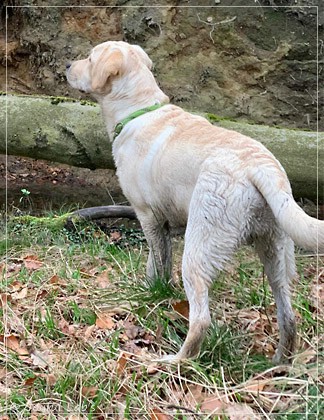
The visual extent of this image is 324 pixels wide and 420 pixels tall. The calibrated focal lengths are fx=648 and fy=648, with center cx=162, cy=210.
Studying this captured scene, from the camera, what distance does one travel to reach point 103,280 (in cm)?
503

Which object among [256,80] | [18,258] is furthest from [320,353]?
[256,80]

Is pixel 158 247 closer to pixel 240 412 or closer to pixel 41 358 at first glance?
pixel 41 358

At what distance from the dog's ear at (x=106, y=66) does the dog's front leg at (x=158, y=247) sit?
1.03 meters

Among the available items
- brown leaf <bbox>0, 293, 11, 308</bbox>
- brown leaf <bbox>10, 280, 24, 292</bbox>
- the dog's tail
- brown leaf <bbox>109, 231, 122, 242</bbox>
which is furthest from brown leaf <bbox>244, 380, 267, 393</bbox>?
brown leaf <bbox>109, 231, 122, 242</bbox>

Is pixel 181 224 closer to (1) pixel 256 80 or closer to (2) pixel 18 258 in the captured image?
(2) pixel 18 258

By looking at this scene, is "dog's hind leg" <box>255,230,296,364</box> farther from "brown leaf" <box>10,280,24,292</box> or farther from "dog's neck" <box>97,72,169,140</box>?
"brown leaf" <box>10,280,24,292</box>

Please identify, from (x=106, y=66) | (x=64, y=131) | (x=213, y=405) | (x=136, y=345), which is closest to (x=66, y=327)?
(x=136, y=345)

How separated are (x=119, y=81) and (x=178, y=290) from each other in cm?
157

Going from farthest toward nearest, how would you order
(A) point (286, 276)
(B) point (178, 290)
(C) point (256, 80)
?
(C) point (256, 80) < (B) point (178, 290) < (A) point (286, 276)

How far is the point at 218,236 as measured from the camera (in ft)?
11.9

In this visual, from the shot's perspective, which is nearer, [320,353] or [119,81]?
[320,353]

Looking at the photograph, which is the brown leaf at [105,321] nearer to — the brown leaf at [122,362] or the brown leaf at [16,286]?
the brown leaf at [122,362]

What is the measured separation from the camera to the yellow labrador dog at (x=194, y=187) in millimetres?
3572

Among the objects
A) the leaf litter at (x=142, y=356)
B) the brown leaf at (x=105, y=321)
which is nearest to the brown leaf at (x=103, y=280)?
the leaf litter at (x=142, y=356)
